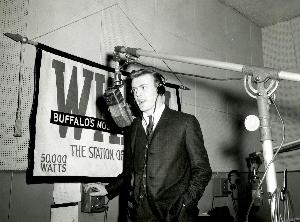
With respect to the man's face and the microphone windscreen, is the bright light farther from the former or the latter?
the microphone windscreen

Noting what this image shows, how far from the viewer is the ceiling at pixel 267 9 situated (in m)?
5.60

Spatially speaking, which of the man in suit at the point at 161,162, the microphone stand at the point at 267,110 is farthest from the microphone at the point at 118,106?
the microphone stand at the point at 267,110

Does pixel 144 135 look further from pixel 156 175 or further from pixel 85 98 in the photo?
pixel 85 98

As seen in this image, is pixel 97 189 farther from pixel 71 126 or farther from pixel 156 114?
pixel 156 114

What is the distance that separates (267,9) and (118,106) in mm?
4413

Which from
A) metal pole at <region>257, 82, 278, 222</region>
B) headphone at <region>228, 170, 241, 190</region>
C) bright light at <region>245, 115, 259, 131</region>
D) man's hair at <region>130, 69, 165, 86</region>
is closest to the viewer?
metal pole at <region>257, 82, 278, 222</region>

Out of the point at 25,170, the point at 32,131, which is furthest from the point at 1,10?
the point at 25,170

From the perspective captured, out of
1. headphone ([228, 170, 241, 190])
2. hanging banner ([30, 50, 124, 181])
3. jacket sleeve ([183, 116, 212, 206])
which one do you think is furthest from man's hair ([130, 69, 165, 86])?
headphone ([228, 170, 241, 190])

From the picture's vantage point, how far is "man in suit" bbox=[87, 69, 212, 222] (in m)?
2.20

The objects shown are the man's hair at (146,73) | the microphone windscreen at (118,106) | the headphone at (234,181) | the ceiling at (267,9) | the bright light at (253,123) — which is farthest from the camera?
the ceiling at (267,9)

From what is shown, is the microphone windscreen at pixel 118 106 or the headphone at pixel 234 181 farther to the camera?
the headphone at pixel 234 181

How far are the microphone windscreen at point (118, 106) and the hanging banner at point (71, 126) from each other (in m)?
0.38

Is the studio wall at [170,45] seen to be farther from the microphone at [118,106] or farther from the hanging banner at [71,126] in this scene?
the microphone at [118,106]

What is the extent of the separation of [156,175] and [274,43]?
5130mm
